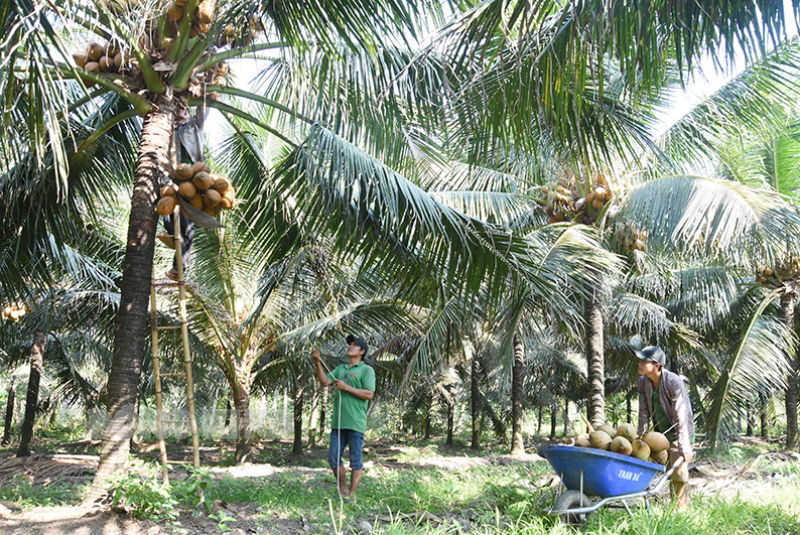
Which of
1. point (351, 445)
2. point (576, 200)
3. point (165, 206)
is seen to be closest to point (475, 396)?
point (576, 200)

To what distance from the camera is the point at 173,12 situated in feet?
16.8

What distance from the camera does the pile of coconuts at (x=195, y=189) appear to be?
5184mm

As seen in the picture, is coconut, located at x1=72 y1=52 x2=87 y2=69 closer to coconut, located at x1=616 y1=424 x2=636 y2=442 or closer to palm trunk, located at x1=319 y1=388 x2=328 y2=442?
coconut, located at x1=616 y1=424 x2=636 y2=442

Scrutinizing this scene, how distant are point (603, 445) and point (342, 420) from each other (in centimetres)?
249

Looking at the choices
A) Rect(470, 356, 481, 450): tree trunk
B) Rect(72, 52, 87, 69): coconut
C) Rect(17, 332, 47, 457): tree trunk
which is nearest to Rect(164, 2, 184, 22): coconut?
Rect(72, 52, 87, 69): coconut

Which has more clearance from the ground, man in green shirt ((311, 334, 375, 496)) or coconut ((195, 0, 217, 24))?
coconut ((195, 0, 217, 24))

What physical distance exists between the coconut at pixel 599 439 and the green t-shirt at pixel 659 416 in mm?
898

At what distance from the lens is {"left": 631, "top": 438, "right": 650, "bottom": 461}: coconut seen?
4.83 meters

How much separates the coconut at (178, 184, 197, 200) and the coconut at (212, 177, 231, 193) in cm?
17

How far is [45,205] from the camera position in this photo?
6.33 m

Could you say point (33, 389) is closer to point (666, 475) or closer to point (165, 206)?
point (165, 206)

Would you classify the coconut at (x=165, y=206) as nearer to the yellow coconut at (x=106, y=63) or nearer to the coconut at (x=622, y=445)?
the yellow coconut at (x=106, y=63)

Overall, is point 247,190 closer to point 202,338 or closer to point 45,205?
point 45,205

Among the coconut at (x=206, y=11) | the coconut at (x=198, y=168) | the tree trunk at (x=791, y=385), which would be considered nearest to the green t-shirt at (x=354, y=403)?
the coconut at (x=198, y=168)
